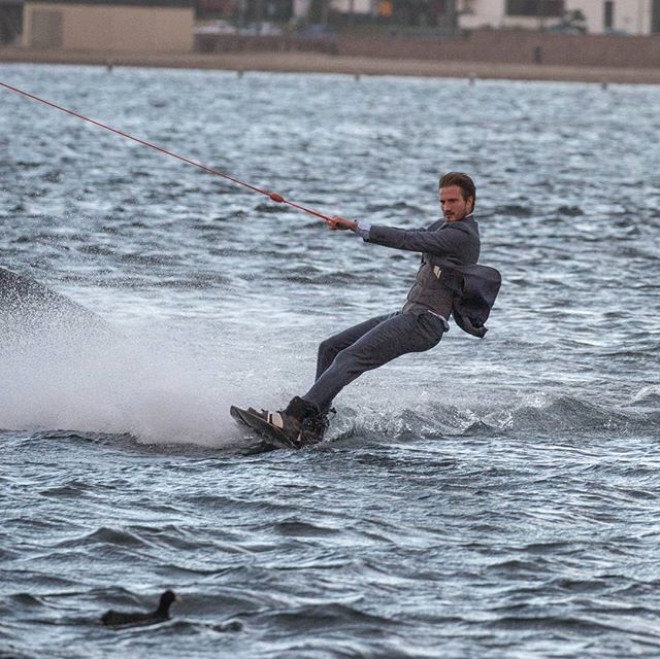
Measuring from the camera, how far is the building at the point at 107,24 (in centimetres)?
12762

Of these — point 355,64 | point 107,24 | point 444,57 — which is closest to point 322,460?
point 107,24

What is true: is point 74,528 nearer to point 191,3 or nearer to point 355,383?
point 355,383

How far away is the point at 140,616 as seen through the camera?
855 cm

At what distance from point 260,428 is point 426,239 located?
5.86 feet

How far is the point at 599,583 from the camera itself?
9.30 m

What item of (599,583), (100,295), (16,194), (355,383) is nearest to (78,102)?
(16,194)

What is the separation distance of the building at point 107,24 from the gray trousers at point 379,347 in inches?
4685

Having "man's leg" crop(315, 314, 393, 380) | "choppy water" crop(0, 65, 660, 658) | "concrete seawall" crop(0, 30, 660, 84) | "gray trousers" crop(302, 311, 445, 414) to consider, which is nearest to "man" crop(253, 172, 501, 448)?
"gray trousers" crop(302, 311, 445, 414)

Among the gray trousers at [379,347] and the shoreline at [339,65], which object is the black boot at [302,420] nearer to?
the gray trousers at [379,347]

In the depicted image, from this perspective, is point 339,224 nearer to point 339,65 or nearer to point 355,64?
point 339,65

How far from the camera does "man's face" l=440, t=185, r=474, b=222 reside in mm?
11734

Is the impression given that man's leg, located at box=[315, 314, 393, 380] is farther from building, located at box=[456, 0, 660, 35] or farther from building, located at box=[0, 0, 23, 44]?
building, located at box=[456, 0, 660, 35]

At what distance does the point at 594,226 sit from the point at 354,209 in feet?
18.6

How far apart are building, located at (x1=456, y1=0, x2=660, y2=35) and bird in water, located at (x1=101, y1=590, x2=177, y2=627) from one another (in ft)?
479
